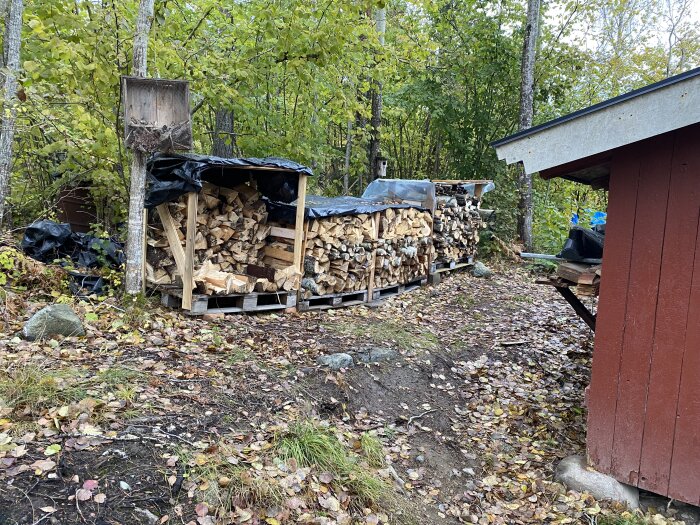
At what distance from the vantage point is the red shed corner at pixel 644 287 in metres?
3.69

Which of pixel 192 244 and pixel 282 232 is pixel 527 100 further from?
pixel 192 244

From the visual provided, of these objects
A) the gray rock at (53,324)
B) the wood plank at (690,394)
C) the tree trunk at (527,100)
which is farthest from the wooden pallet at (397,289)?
the wood plank at (690,394)

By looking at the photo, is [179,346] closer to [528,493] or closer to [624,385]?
[528,493]

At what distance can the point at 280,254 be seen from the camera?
7.45m

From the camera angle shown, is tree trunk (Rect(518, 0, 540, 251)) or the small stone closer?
the small stone

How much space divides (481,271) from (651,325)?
7770 mm

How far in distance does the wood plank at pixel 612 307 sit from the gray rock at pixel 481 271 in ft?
24.4

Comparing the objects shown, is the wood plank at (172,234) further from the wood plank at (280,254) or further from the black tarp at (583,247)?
the black tarp at (583,247)

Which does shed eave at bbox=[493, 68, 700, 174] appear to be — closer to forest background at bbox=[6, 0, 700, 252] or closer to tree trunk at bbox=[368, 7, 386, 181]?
forest background at bbox=[6, 0, 700, 252]

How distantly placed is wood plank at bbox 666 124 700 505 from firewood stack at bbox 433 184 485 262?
21.8ft

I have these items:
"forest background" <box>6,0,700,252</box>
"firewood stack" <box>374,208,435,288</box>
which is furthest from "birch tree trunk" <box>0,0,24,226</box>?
"firewood stack" <box>374,208,435,288</box>

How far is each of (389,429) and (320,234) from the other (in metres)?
3.37

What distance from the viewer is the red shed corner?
12.1ft

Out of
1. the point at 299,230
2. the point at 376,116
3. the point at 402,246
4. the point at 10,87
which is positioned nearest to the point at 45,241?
the point at 10,87
